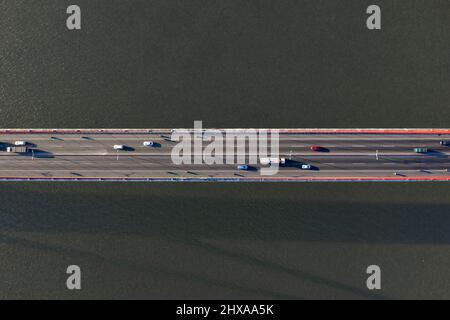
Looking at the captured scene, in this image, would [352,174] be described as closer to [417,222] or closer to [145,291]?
[417,222]

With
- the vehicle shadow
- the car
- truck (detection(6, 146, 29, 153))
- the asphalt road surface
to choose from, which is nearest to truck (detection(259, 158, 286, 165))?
the asphalt road surface

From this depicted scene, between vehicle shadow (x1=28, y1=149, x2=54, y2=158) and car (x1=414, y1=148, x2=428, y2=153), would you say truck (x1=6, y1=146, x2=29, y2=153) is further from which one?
car (x1=414, y1=148, x2=428, y2=153)

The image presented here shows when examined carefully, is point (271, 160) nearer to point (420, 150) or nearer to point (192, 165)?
point (192, 165)

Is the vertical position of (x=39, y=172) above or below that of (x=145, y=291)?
above

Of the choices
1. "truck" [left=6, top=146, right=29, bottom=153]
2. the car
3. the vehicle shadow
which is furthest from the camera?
the vehicle shadow

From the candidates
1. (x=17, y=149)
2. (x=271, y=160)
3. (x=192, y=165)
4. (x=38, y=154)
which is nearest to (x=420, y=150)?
(x=271, y=160)

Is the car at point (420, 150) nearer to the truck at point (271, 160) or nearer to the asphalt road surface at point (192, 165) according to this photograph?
the asphalt road surface at point (192, 165)

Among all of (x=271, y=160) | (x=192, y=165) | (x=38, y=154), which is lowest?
(x=192, y=165)
